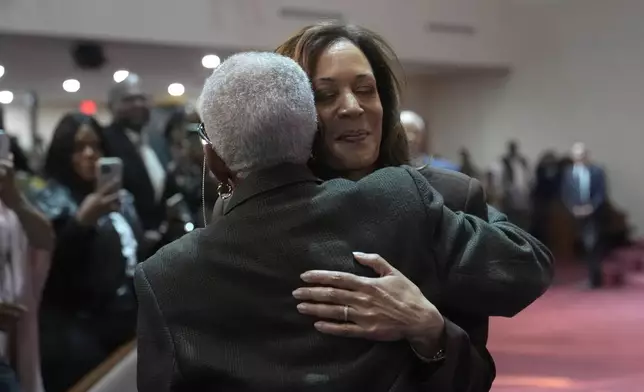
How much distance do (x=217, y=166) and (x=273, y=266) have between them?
0.60ft

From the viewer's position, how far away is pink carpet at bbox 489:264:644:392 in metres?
4.73

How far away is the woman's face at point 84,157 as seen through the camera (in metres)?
3.23

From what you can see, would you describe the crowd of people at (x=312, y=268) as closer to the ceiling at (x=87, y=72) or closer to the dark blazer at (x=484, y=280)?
the dark blazer at (x=484, y=280)

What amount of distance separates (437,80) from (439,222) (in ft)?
36.1

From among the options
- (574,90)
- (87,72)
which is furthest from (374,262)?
(574,90)

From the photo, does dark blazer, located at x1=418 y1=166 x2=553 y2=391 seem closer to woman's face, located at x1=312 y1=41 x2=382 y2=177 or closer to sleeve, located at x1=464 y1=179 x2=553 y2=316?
sleeve, located at x1=464 y1=179 x2=553 y2=316

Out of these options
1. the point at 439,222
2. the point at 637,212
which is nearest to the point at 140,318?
the point at 439,222

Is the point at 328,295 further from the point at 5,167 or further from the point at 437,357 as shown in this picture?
→ the point at 5,167

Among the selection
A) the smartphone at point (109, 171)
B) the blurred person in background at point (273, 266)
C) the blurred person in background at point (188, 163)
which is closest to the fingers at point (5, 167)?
the smartphone at point (109, 171)

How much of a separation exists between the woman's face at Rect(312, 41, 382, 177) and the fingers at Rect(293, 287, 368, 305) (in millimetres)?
315

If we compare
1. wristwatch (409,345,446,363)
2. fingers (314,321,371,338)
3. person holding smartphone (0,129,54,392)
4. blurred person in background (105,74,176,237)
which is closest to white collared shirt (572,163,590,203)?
blurred person in background (105,74,176,237)

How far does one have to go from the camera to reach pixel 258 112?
3.78ft

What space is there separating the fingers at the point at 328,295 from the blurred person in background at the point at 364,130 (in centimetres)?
18

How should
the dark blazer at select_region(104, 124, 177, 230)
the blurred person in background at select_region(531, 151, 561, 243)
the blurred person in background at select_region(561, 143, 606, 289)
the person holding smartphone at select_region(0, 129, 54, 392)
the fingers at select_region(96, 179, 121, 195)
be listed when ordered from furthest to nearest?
the blurred person in background at select_region(531, 151, 561, 243) < the blurred person in background at select_region(561, 143, 606, 289) < the dark blazer at select_region(104, 124, 177, 230) < the fingers at select_region(96, 179, 121, 195) < the person holding smartphone at select_region(0, 129, 54, 392)
